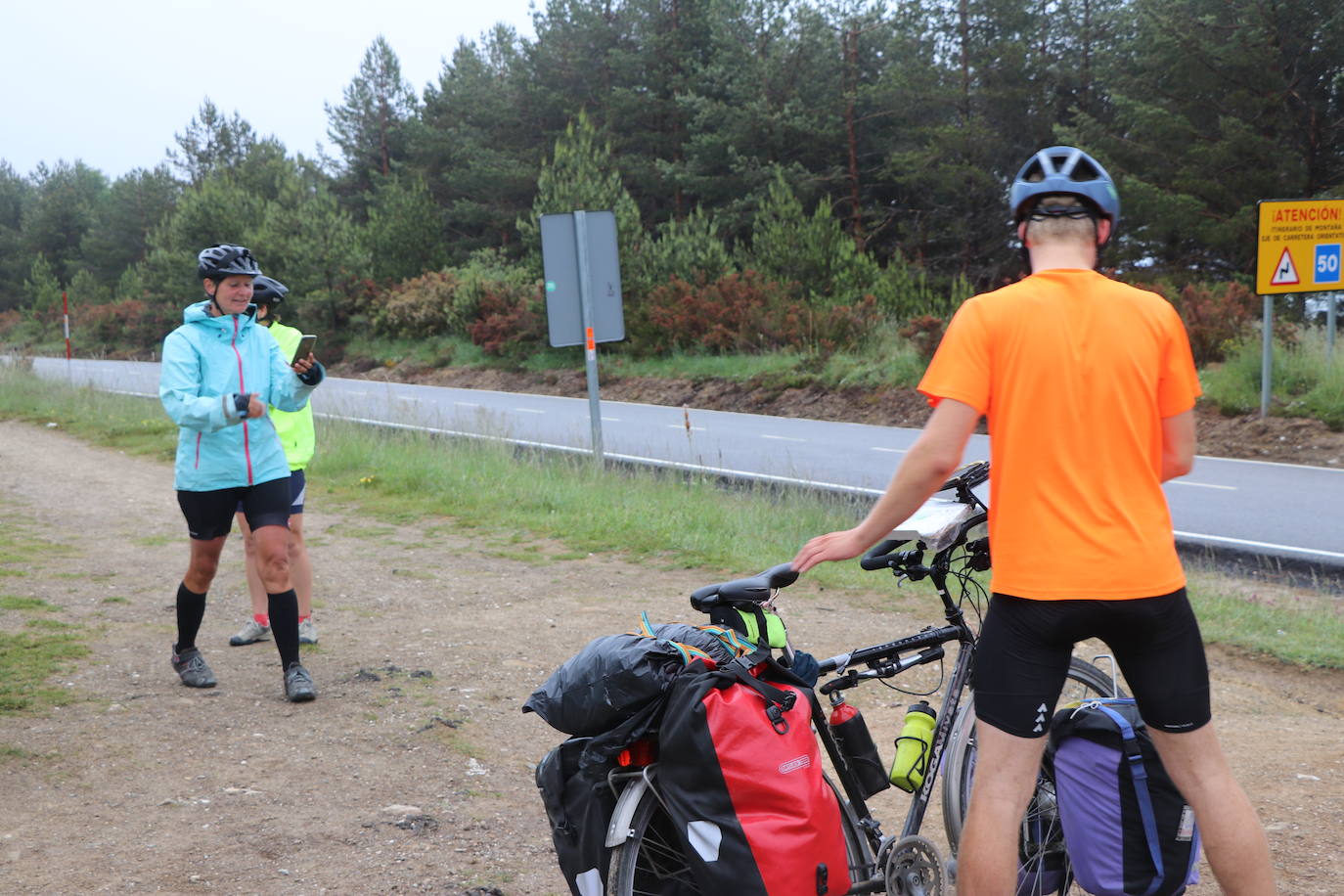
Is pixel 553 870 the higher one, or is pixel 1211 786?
pixel 1211 786

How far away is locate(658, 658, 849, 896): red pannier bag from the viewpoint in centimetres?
264

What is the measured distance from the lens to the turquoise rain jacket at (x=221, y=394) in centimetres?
513

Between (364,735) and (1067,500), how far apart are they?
138 inches

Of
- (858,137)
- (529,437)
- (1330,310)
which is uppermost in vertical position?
(858,137)

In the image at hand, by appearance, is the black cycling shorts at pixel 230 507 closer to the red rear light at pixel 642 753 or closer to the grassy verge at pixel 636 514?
the red rear light at pixel 642 753

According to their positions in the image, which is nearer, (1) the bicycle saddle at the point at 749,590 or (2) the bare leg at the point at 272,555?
(1) the bicycle saddle at the point at 749,590

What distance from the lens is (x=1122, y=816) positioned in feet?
9.45

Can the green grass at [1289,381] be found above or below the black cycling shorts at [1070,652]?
below

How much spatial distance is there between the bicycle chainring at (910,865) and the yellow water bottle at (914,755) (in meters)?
0.17

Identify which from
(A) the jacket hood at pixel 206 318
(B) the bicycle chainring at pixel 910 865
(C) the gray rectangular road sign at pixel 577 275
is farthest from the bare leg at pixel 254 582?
(C) the gray rectangular road sign at pixel 577 275

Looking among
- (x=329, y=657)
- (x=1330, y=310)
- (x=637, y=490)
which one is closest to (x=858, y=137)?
(x=1330, y=310)

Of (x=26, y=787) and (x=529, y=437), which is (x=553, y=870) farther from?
(x=529, y=437)

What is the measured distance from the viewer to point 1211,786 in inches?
104

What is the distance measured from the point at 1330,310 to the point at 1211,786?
627 inches
